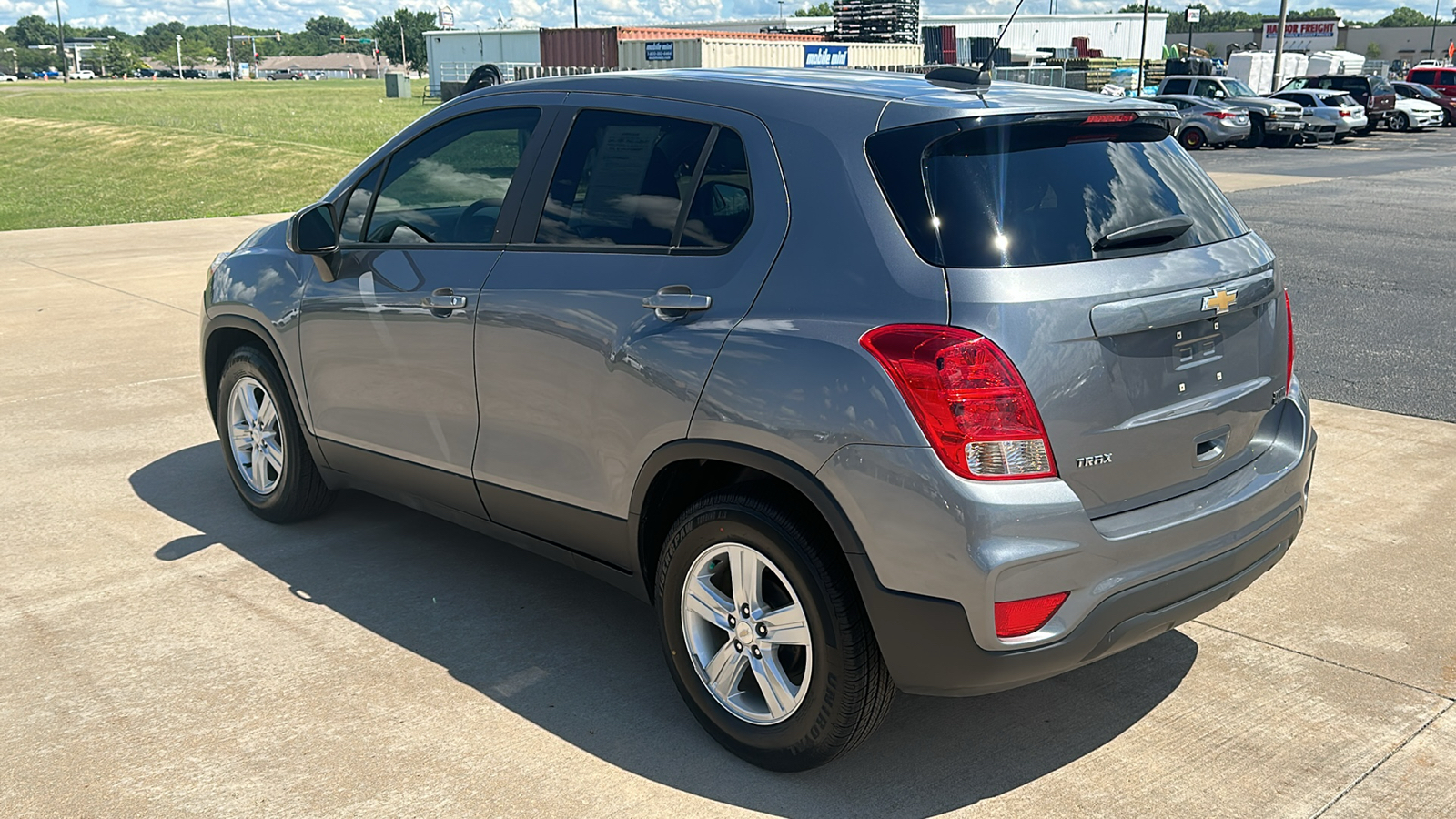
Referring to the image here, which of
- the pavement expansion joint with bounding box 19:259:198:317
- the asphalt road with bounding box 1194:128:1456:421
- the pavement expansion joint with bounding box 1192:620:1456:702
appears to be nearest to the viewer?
the pavement expansion joint with bounding box 1192:620:1456:702

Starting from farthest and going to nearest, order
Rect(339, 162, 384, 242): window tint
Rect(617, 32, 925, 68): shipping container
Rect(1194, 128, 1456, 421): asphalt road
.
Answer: Rect(617, 32, 925, 68): shipping container
Rect(1194, 128, 1456, 421): asphalt road
Rect(339, 162, 384, 242): window tint

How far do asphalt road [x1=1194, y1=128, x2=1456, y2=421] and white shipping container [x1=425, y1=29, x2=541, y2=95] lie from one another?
49144mm

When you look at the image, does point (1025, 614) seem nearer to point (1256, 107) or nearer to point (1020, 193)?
point (1020, 193)

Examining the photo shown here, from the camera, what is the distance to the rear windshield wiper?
3199 mm

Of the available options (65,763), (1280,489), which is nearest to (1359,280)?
(1280,489)

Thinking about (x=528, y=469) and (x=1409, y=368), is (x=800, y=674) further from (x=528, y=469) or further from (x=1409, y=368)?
(x=1409, y=368)

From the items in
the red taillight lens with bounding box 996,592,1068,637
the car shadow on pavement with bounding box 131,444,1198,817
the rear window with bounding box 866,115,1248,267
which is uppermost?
the rear window with bounding box 866,115,1248,267

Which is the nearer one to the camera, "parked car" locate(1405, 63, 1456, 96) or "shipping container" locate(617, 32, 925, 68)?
"parked car" locate(1405, 63, 1456, 96)

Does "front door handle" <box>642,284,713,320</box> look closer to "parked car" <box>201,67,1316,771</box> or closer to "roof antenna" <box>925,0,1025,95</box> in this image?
"parked car" <box>201,67,1316,771</box>

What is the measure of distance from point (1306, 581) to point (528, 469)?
9.47ft

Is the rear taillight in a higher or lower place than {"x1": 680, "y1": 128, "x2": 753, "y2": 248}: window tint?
lower

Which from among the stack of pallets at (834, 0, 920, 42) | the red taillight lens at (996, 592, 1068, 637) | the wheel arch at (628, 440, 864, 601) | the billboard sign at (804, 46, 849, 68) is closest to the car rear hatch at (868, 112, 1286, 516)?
the red taillight lens at (996, 592, 1068, 637)

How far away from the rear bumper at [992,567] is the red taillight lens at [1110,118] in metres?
1.03

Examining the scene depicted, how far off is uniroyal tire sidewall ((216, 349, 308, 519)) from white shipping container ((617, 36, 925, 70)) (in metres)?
44.6
